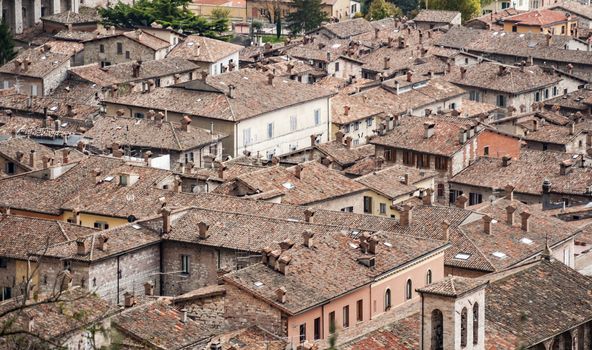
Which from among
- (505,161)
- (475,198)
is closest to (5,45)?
(475,198)

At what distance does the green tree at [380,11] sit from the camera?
145 meters

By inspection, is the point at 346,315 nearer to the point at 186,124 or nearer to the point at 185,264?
the point at 185,264

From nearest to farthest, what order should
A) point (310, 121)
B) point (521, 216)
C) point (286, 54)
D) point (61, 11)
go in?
1. point (521, 216)
2. point (310, 121)
3. point (286, 54)
4. point (61, 11)

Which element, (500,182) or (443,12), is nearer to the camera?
(500,182)

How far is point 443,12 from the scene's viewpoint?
137 meters

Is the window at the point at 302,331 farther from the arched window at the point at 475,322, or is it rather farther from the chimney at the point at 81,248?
the chimney at the point at 81,248

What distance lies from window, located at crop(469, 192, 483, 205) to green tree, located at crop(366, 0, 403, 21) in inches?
2387

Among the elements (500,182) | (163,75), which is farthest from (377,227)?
(163,75)

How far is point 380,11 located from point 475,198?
206 feet

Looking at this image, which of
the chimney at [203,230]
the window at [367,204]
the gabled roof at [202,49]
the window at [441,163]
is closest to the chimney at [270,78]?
the gabled roof at [202,49]

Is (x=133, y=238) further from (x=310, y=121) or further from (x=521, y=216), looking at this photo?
(x=310, y=121)

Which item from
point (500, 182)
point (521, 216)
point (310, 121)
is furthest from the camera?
point (310, 121)

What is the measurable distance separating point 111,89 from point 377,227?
3331cm

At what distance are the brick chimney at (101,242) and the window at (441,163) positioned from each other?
2623cm
